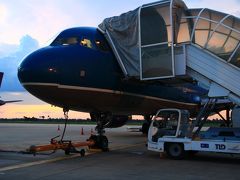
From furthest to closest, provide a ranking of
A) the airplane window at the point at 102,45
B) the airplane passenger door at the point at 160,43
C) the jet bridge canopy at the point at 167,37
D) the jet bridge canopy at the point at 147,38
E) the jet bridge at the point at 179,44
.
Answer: the airplane window at the point at 102,45 < the jet bridge canopy at the point at 147,38 < the airplane passenger door at the point at 160,43 < the jet bridge canopy at the point at 167,37 < the jet bridge at the point at 179,44

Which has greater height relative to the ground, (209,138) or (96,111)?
(96,111)

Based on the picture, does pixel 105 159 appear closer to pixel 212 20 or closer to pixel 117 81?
pixel 117 81

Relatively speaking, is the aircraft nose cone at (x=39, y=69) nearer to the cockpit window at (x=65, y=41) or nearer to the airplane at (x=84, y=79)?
the airplane at (x=84, y=79)

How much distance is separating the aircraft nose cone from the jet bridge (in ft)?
9.73

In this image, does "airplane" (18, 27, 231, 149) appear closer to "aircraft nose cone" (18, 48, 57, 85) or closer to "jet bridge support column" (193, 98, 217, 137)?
"aircraft nose cone" (18, 48, 57, 85)

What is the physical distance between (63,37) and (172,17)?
13.4 ft

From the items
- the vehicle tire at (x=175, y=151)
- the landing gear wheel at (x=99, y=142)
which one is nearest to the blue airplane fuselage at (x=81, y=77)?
the landing gear wheel at (x=99, y=142)

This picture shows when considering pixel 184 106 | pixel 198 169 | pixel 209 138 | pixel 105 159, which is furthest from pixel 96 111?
pixel 184 106

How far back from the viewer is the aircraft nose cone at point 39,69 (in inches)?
501

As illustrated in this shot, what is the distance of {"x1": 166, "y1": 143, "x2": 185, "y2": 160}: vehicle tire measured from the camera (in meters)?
13.4

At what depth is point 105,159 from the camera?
1344 cm

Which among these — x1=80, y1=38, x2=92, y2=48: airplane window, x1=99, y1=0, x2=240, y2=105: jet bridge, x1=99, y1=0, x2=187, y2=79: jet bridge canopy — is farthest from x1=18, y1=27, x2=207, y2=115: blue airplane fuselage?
x1=99, y1=0, x2=240, y2=105: jet bridge

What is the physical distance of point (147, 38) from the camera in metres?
14.4

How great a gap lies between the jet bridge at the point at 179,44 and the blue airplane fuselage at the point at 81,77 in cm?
71
